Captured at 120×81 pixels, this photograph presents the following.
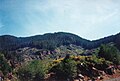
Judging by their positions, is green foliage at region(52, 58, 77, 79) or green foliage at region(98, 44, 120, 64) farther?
green foliage at region(98, 44, 120, 64)

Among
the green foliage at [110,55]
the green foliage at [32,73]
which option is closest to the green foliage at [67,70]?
the green foliage at [32,73]

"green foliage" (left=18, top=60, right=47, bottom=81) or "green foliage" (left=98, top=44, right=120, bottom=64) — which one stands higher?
"green foliage" (left=98, top=44, right=120, bottom=64)

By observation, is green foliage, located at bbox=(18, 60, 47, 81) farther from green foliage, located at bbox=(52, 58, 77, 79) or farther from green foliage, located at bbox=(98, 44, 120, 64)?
green foliage, located at bbox=(98, 44, 120, 64)

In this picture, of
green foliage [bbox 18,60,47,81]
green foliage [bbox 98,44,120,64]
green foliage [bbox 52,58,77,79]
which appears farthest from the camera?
green foliage [bbox 98,44,120,64]

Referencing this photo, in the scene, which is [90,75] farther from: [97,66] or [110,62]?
[110,62]

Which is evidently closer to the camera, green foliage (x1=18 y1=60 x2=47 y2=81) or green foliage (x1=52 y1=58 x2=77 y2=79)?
green foliage (x1=52 y1=58 x2=77 y2=79)

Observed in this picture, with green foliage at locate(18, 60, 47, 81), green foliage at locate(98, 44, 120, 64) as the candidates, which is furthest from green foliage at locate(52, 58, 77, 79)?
green foliage at locate(98, 44, 120, 64)

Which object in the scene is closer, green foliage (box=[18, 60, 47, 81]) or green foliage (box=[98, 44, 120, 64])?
green foliage (box=[18, 60, 47, 81])

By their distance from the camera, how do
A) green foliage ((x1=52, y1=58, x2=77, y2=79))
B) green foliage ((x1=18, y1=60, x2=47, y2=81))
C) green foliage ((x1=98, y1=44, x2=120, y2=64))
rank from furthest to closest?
green foliage ((x1=98, y1=44, x2=120, y2=64))
green foliage ((x1=18, y1=60, x2=47, y2=81))
green foliage ((x1=52, y1=58, x2=77, y2=79))

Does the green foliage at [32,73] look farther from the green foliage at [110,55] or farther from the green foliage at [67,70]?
the green foliage at [110,55]

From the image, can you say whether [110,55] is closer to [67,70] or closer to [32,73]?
[67,70]

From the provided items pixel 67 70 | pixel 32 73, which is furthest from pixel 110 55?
pixel 32 73

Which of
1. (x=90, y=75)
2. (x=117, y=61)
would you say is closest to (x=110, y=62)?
(x=117, y=61)

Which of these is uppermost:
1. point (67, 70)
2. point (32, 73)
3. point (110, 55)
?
point (110, 55)
